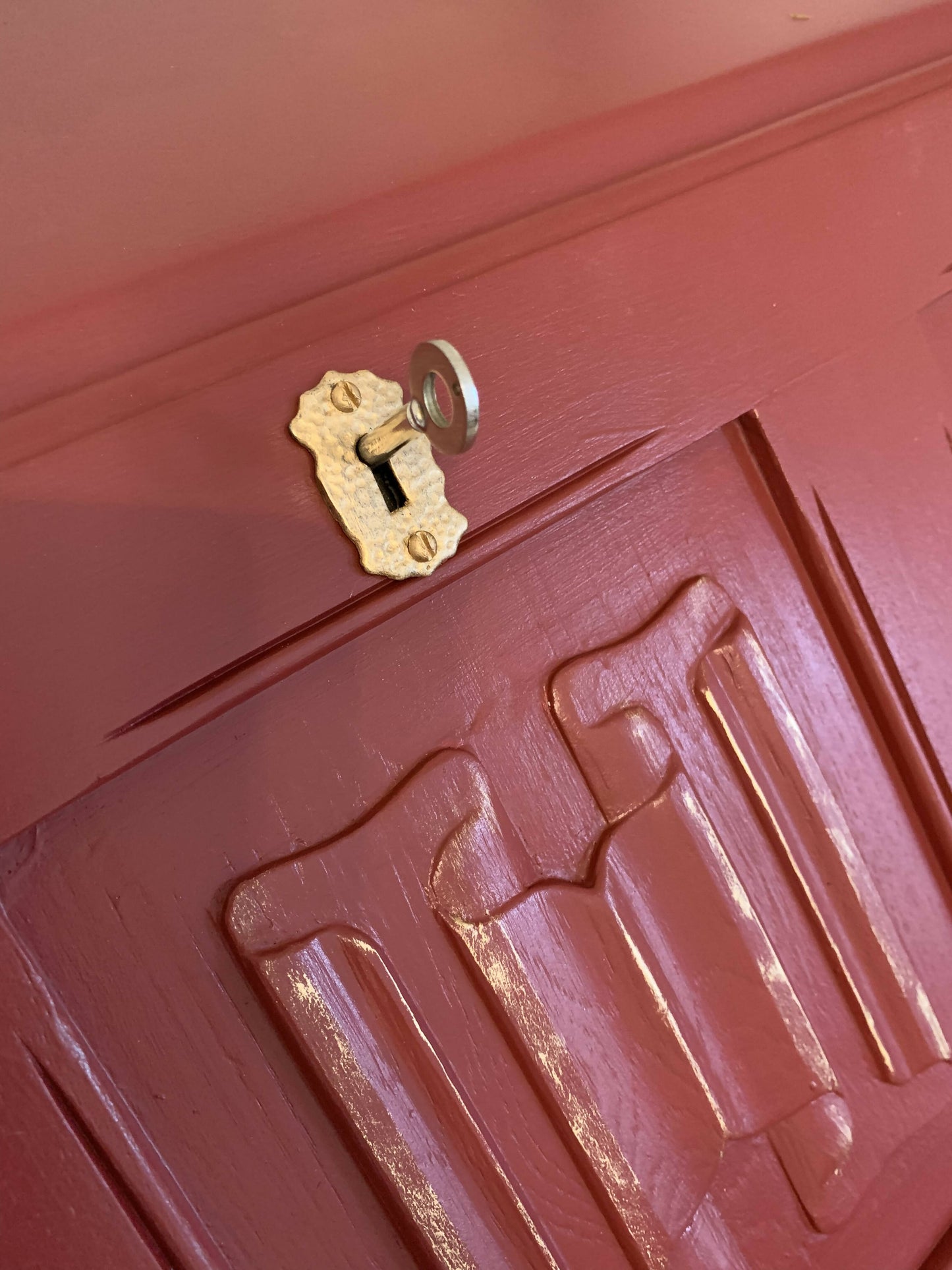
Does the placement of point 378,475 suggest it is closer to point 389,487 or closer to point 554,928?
point 389,487

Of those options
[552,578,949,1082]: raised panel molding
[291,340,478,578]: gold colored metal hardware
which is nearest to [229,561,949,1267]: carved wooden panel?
[552,578,949,1082]: raised panel molding

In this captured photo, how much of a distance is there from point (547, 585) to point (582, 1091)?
0.80 ft

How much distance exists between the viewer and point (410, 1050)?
16.1 inches

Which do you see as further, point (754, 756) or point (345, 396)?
point (754, 756)

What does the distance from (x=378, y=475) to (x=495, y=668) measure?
4.4 inches

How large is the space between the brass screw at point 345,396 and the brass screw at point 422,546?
0.06 meters

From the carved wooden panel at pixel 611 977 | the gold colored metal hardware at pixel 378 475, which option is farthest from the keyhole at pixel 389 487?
the carved wooden panel at pixel 611 977

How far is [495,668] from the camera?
0.46 meters

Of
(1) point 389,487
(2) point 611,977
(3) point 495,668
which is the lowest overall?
(2) point 611,977

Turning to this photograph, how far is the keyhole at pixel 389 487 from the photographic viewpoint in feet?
1.36

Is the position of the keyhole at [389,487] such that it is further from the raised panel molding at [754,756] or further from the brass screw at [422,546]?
the raised panel molding at [754,756]

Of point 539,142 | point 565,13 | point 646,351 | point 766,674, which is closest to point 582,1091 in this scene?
point 766,674

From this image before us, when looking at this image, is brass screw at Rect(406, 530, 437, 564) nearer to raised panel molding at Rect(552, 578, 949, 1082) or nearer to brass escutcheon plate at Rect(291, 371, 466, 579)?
brass escutcheon plate at Rect(291, 371, 466, 579)

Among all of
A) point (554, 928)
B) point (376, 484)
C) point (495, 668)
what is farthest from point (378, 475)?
point (554, 928)
